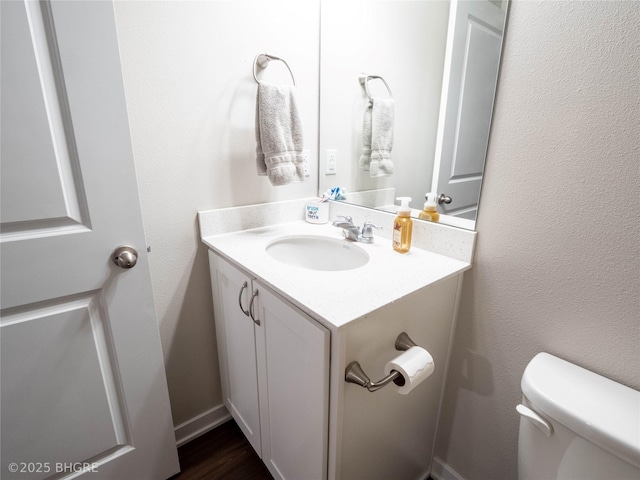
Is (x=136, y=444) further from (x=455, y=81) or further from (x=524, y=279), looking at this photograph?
(x=455, y=81)

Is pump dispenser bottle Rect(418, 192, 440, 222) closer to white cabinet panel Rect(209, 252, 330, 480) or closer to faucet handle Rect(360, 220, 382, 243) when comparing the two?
faucet handle Rect(360, 220, 382, 243)

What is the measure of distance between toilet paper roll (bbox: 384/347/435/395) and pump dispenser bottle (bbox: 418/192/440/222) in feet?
1.62

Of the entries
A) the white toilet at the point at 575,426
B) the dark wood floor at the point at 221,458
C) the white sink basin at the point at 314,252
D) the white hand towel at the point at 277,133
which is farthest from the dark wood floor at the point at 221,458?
the white hand towel at the point at 277,133

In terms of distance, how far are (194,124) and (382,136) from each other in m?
0.75

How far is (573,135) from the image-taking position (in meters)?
0.71

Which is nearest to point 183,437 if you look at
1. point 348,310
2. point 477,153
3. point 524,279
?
point 348,310

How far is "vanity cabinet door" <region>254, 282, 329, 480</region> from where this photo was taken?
72cm

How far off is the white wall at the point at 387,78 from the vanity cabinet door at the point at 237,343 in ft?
2.19

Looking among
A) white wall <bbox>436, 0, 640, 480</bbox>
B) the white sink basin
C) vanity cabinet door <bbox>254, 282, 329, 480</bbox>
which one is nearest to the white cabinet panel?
vanity cabinet door <bbox>254, 282, 329, 480</bbox>

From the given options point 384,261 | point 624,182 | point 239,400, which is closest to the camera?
point 624,182

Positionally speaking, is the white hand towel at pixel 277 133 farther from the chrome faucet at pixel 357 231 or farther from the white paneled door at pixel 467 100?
the white paneled door at pixel 467 100

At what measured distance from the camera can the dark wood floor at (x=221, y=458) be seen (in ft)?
3.96

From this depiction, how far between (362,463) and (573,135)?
973mm

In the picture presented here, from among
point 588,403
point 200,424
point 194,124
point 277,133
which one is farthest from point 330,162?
point 200,424
